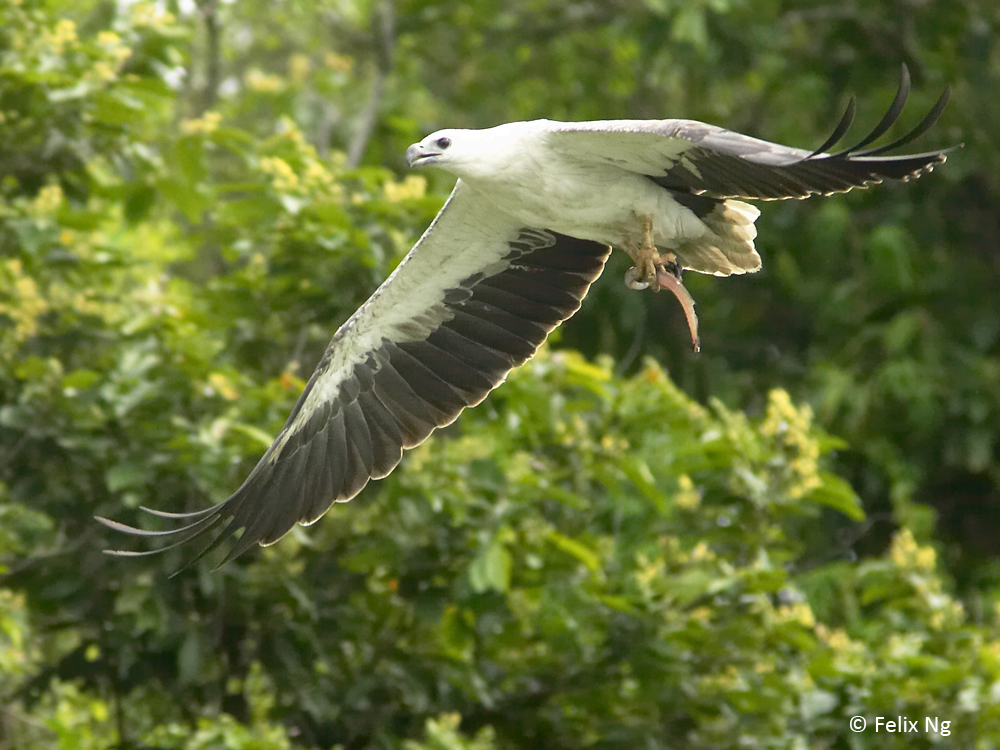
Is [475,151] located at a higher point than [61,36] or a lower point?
lower

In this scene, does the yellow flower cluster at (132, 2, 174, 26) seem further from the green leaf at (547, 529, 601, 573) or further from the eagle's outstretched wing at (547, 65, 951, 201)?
the green leaf at (547, 529, 601, 573)

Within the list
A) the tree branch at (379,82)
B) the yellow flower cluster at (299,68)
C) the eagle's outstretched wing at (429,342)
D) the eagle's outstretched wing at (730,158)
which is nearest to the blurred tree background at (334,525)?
the eagle's outstretched wing at (429,342)

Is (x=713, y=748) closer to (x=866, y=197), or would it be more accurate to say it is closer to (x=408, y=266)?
(x=408, y=266)

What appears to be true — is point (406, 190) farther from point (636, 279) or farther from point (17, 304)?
point (17, 304)

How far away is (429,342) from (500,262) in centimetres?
47

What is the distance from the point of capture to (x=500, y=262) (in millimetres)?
5910

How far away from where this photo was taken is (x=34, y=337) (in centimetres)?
605

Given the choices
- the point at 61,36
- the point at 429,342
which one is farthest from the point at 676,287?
the point at 61,36

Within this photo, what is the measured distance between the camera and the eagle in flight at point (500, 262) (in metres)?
4.59

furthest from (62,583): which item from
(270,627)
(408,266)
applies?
(408,266)

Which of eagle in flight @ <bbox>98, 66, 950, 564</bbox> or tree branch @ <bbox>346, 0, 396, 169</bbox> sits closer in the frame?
eagle in flight @ <bbox>98, 66, 950, 564</bbox>

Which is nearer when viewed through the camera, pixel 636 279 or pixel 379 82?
pixel 636 279

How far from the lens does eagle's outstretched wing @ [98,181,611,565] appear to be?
559cm

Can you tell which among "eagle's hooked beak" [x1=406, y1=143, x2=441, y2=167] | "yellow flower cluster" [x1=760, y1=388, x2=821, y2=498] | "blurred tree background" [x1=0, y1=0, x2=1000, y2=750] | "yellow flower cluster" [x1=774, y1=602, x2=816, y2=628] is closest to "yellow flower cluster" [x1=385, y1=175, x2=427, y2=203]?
"blurred tree background" [x1=0, y1=0, x2=1000, y2=750]
